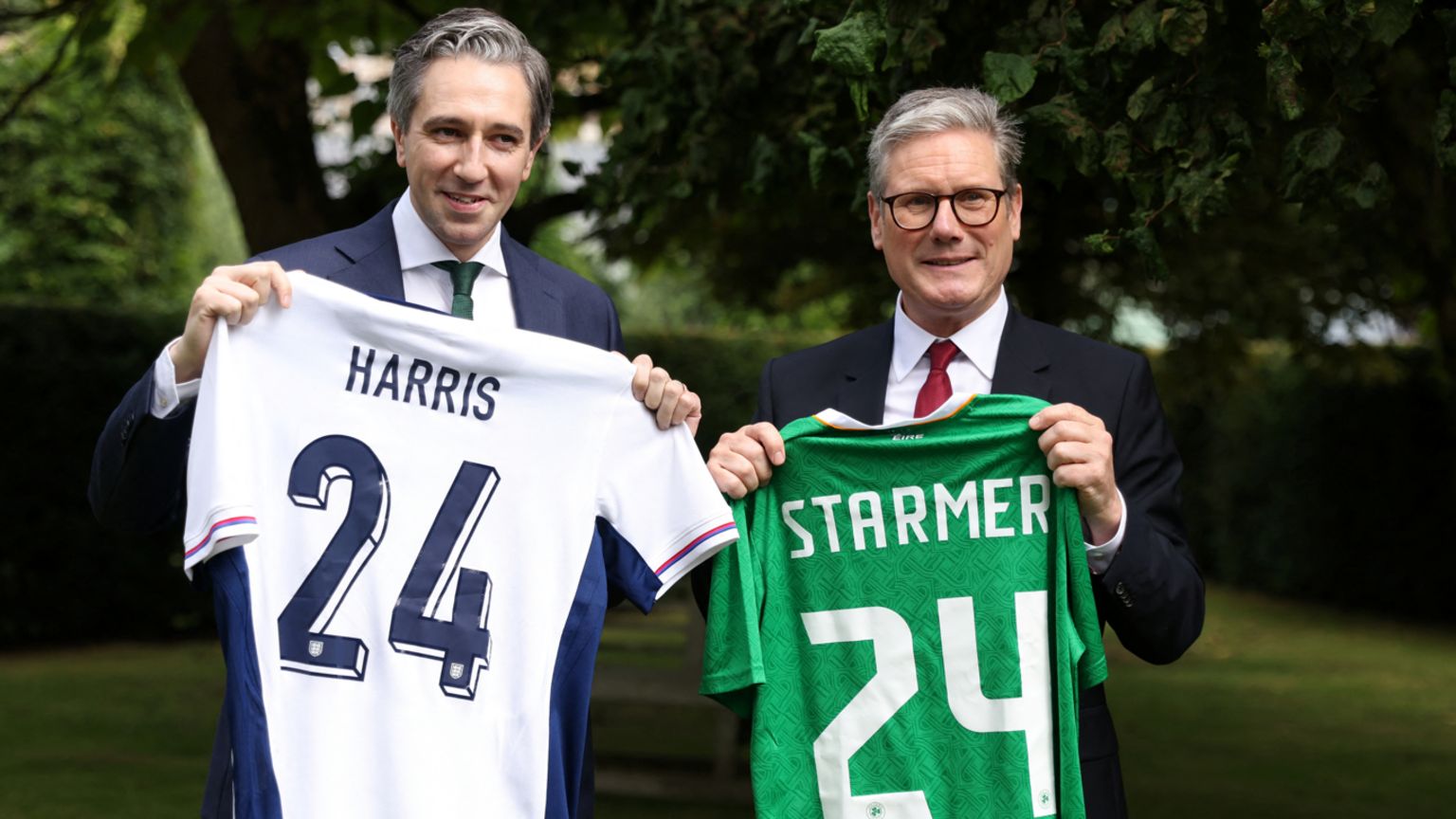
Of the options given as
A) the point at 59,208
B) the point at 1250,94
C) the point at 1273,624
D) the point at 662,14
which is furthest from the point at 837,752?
the point at 59,208

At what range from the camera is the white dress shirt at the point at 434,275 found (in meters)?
2.93

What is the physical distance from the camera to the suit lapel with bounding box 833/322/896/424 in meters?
3.16

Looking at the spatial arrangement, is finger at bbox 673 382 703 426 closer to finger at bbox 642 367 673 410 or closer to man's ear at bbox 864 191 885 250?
Answer: finger at bbox 642 367 673 410

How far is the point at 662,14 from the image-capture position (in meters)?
4.75

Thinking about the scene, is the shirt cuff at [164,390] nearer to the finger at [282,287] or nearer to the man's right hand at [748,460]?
the finger at [282,287]

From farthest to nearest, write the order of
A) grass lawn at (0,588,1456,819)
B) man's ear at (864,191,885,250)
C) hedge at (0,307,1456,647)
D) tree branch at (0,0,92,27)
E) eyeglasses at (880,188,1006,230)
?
hedge at (0,307,1456,647) → grass lawn at (0,588,1456,819) → tree branch at (0,0,92,27) → man's ear at (864,191,885,250) → eyeglasses at (880,188,1006,230)

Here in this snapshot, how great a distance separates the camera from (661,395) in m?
2.97

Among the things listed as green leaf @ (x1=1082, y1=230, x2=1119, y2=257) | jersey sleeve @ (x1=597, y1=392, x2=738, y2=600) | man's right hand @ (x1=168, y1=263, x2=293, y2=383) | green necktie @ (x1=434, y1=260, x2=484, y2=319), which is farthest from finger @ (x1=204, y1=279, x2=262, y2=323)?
green leaf @ (x1=1082, y1=230, x2=1119, y2=257)

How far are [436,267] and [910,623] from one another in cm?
120

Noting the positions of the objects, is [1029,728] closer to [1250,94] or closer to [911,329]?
[911,329]

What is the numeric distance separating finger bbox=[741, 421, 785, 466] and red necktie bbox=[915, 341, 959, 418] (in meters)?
0.32

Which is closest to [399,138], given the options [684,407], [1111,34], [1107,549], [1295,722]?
[684,407]

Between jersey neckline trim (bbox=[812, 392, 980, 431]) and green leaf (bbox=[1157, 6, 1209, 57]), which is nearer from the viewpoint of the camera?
jersey neckline trim (bbox=[812, 392, 980, 431])

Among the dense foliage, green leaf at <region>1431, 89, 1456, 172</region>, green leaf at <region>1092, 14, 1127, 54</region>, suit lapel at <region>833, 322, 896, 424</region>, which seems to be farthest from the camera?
the dense foliage
